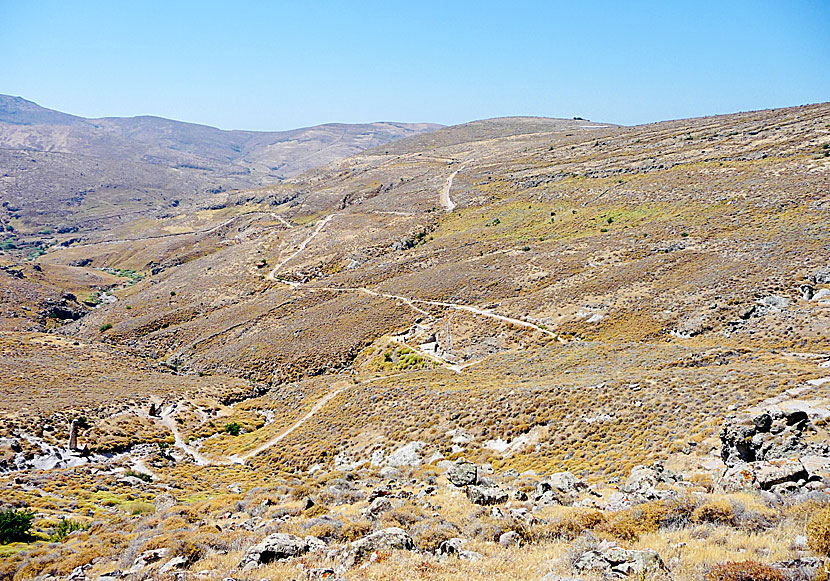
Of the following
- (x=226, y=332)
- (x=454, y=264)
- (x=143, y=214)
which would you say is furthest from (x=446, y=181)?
(x=143, y=214)

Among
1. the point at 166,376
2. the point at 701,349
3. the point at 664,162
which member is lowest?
the point at 166,376

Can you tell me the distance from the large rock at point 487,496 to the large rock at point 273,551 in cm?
A: 508

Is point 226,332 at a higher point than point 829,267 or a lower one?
lower

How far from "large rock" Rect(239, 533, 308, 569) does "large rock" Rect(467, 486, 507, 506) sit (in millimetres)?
5082

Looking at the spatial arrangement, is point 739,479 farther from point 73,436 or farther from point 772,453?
point 73,436

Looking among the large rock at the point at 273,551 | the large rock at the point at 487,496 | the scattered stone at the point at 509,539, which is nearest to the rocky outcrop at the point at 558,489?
the large rock at the point at 487,496

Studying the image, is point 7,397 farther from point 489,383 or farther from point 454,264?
point 454,264

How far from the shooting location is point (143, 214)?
19375 cm

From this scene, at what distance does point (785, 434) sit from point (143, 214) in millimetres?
220368

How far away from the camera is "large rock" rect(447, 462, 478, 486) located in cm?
1573

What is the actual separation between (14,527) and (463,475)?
13438mm

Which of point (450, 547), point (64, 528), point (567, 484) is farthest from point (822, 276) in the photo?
point (64, 528)

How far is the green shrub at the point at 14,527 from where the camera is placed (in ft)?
43.8

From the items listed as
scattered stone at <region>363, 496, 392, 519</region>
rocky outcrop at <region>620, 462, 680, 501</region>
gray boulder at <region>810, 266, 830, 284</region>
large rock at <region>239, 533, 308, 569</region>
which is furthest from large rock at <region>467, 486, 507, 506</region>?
gray boulder at <region>810, 266, 830, 284</region>
